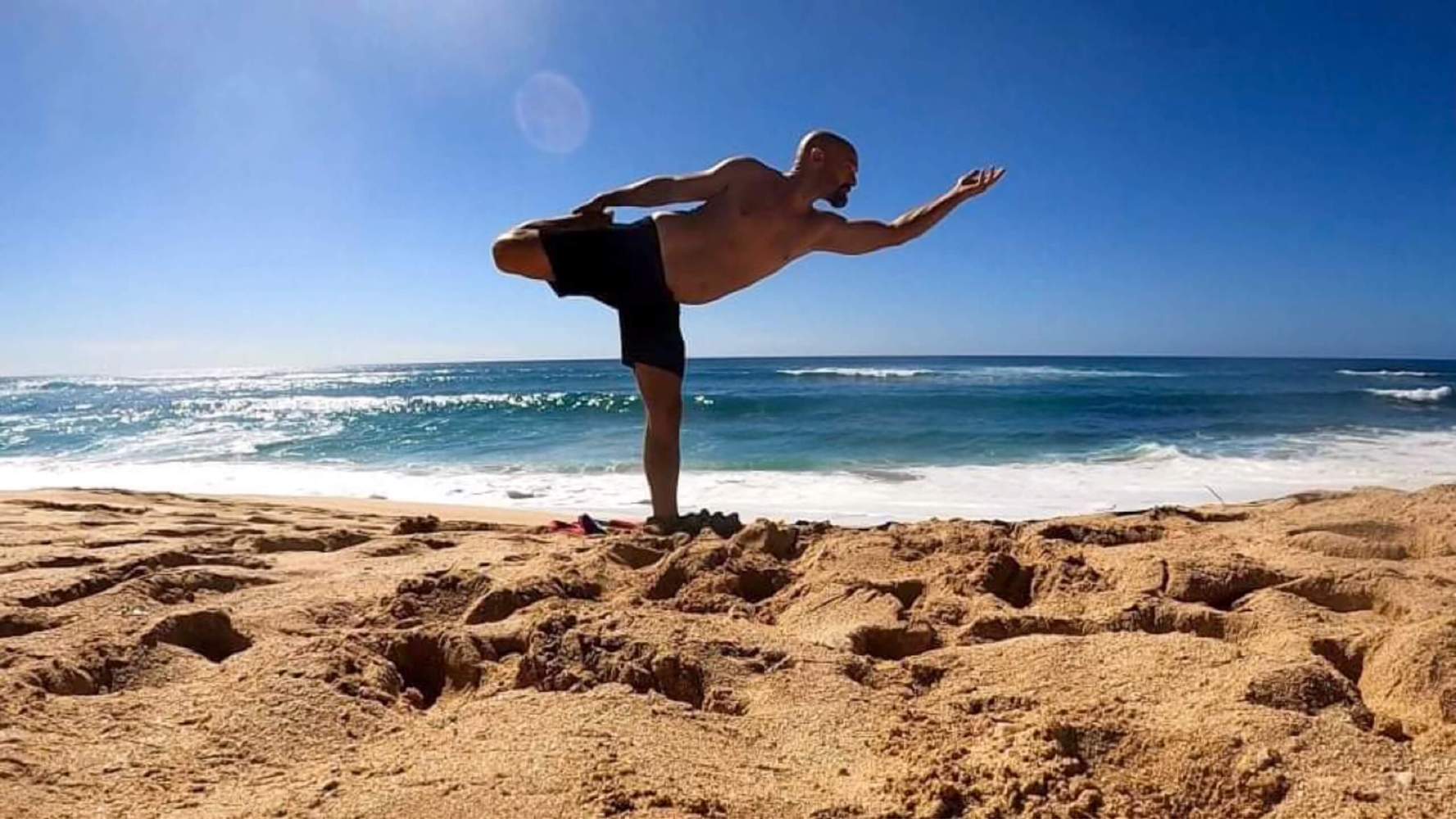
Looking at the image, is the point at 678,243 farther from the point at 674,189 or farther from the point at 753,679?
the point at 753,679

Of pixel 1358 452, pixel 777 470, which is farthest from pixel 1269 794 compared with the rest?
pixel 1358 452

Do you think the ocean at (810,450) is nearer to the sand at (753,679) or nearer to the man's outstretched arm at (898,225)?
the man's outstretched arm at (898,225)

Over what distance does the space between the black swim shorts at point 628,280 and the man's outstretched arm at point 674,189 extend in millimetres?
91

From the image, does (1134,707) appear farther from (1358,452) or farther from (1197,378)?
(1197,378)

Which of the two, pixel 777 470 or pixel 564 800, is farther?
pixel 777 470

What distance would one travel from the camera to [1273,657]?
155cm

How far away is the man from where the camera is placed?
309cm

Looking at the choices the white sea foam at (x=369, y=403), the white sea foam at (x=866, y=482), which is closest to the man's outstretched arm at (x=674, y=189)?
the white sea foam at (x=866, y=482)

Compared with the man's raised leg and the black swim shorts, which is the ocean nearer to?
the black swim shorts

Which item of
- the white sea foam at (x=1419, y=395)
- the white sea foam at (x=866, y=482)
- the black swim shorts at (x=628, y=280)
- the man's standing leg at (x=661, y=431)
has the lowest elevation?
the white sea foam at (x=866, y=482)

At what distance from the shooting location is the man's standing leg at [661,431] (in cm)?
334

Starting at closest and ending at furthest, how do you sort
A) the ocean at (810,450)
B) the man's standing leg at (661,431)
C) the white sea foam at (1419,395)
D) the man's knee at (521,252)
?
the man's knee at (521,252), the man's standing leg at (661,431), the ocean at (810,450), the white sea foam at (1419,395)

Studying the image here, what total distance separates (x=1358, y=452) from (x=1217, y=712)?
31.9ft

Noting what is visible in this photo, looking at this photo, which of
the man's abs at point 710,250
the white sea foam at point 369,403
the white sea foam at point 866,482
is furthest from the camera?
the white sea foam at point 369,403
